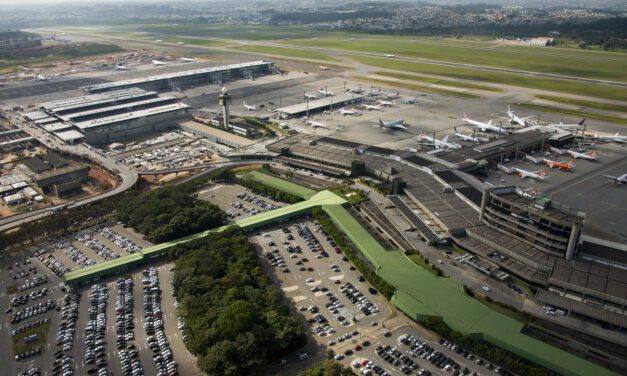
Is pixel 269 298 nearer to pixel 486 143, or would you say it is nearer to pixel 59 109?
pixel 486 143

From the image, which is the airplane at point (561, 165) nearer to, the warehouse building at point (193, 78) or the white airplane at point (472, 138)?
the white airplane at point (472, 138)

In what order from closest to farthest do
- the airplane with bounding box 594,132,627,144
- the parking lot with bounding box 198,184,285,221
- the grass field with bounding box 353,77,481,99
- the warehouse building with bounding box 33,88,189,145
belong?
1. the parking lot with bounding box 198,184,285,221
2. the airplane with bounding box 594,132,627,144
3. the warehouse building with bounding box 33,88,189,145
4. the grass field with bounding box 353,77,481,99

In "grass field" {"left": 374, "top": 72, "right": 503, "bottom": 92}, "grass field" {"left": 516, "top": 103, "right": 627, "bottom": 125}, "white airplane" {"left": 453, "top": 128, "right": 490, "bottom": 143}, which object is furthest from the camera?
"grass field" {"left": 374, "top": 72, "right": 503, "bottom": 92}

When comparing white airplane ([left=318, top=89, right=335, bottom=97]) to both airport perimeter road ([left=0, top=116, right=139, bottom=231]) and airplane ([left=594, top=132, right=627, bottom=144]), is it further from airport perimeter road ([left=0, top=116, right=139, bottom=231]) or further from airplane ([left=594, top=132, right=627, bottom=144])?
airplane ([left=594, top=132, right=627, bottom=144])

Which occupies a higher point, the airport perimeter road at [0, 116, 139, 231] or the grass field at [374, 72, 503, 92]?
the grass field at [374, 72, 503, 92]

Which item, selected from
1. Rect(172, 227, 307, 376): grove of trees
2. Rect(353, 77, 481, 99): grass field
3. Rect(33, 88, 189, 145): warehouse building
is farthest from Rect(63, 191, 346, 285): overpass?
Rect(353, 77, 481, 99): grass field

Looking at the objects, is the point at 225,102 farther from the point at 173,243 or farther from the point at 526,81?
the point at 526,81

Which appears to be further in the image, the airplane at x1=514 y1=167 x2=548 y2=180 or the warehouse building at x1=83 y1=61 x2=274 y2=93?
the warehouse building at x1=83 y1=61 x2=274 y2=93

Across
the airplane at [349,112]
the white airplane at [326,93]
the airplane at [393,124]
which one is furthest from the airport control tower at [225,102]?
the white airplane at [326,93]
